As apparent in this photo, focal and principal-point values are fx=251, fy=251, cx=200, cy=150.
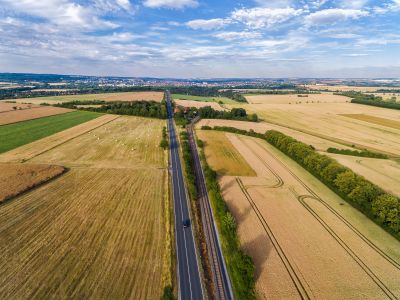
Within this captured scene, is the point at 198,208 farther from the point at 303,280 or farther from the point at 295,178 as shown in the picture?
the point at 295,178

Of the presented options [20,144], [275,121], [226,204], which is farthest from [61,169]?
[275,121]

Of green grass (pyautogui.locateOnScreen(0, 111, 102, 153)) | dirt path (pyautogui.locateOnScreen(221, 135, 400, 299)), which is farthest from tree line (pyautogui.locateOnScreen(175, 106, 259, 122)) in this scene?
dirt path (pyautogui.locateOnScreen(221, 135, 400, 299))

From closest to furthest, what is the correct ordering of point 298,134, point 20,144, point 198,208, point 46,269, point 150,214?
point 46,269 < point 150,214 < point 198,208 < point 20,144 < point 298,134

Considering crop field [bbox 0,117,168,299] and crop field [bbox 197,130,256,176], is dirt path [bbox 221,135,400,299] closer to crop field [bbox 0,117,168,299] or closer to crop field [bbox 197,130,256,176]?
crop field [bbox 197,130,256,176]

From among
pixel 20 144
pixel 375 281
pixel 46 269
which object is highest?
pixel 20 144

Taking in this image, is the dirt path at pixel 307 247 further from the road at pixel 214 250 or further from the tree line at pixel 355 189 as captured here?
the road at pixel 214 250
